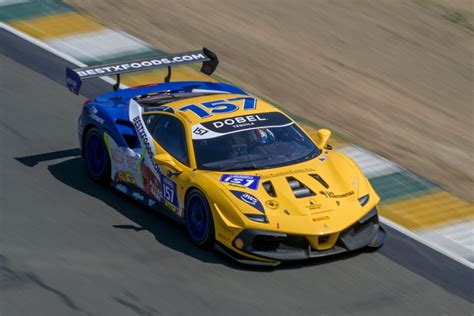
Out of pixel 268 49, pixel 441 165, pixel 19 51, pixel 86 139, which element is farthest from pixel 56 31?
pixel 441 165

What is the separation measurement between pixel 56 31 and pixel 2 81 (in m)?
1.88

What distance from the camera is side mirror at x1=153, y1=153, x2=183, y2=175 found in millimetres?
11375

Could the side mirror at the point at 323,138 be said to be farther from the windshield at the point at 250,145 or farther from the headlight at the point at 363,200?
the headlight at the point at 363,200

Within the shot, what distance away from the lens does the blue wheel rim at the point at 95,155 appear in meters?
12.8

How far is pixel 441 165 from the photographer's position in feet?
45.4

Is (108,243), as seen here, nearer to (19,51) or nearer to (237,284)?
(237,284)

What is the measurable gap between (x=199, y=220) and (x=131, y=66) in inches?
120

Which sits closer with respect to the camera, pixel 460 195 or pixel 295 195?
pixel 295 195

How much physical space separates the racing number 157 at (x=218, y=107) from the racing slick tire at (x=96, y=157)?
1.23 m

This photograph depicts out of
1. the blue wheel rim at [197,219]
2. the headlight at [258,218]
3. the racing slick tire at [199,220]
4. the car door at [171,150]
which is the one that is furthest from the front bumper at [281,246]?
the car door at [171,150]

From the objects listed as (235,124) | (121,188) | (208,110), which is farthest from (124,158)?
(235,124)

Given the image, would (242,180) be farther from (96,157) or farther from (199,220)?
(96,157)

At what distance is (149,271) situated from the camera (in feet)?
35.0

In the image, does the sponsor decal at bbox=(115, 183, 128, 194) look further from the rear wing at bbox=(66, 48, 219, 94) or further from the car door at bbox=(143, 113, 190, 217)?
the rear wing at bbox=(66, 48, 219, 94)
